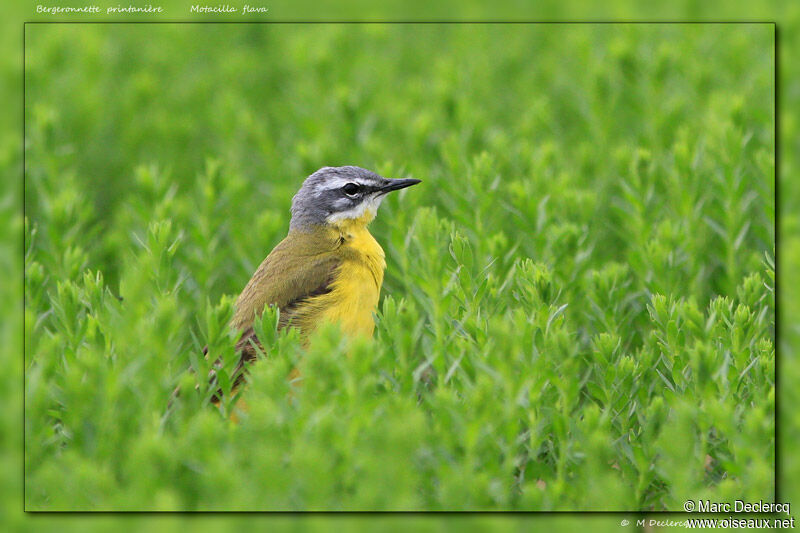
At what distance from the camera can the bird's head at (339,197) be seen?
680 centimetres

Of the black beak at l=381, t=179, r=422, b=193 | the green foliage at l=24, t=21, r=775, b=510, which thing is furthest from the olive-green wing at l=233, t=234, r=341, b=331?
the black beak at l=381, t=179, r=422, b=193

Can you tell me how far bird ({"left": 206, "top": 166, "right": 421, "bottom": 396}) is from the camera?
6.35 metres

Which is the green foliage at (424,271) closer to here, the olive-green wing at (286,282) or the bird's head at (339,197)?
the bird's head at (339,197)

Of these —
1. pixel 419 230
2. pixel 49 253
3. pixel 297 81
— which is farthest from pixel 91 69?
pixel 419 230

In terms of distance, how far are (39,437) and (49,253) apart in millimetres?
2247

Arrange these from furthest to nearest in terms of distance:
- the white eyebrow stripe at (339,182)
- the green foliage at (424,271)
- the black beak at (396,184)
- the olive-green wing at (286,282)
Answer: the white eyebrow stripe at (339,182), the black beak at (396,184), the olive-green wing at (286,282), the green foliage at (424,271)

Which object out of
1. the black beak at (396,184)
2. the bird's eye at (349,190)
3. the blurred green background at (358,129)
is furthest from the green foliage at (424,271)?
the bird's eye at (349,190)

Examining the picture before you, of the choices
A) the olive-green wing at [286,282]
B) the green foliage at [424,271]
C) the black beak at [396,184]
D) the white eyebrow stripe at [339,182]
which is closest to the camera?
the green foliage at [424,271]

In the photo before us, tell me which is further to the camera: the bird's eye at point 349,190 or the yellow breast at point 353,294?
the bird's eye at point 349,190

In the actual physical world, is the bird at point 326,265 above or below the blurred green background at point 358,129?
below

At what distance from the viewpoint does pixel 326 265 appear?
261 inches

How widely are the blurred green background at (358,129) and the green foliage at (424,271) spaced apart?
0.04m

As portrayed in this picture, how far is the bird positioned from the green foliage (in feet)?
0.96

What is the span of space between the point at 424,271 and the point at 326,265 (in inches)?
70.8
